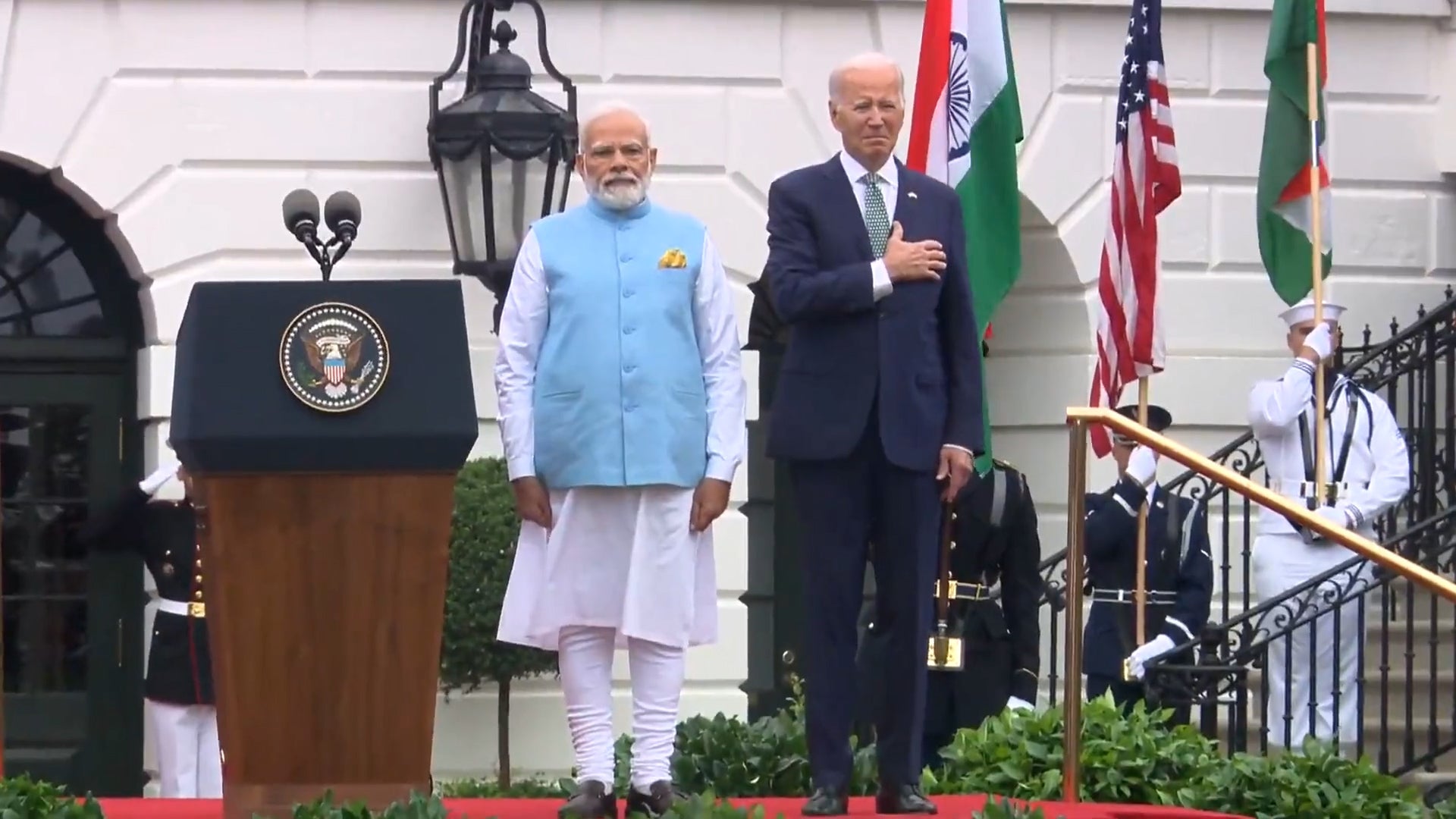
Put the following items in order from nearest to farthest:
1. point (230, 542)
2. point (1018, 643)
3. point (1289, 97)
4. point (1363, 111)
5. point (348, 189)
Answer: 1. point (230, 542)
2. point (1018, 643)
3. point (1289, 97)
4. point (348, 189)
5. point (1363, 111)

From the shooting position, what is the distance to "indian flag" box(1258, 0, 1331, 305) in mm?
11289

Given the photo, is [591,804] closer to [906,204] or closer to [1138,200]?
[906,204]

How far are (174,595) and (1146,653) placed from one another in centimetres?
393

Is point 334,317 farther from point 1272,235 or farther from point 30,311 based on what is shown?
point 30,311

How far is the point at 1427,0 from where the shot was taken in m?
13.8

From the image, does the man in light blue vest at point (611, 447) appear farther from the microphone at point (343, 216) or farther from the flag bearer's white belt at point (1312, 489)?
the flag bearer's white belt at point (1312, 489)

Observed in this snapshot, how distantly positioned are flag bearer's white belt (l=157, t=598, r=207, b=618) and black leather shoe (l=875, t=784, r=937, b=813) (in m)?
5.04

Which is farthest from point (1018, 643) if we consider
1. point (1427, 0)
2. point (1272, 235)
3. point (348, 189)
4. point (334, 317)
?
point (1427, 0)

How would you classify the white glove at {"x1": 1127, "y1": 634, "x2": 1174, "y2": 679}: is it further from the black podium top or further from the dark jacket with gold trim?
the black podium top

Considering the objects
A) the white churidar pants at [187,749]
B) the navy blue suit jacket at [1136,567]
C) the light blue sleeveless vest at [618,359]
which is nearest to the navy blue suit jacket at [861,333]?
the light blue sleeveless vest at [618,359]

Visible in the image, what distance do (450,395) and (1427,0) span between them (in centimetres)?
835

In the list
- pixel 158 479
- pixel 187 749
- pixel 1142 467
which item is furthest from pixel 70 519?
pixel 1142 467

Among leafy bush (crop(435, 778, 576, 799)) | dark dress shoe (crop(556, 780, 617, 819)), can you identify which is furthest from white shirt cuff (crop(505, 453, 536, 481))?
leafy bush (crop(435, 778, 576, 799))

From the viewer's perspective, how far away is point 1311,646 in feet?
36.0
